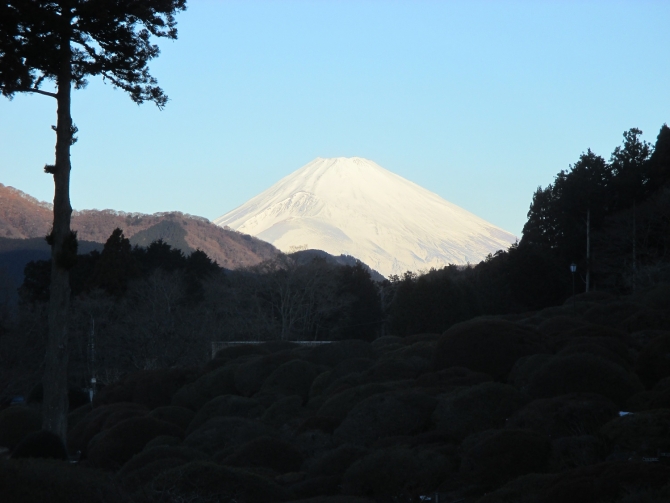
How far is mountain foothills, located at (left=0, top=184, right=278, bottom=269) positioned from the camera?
345 ft

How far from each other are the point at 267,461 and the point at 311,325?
4105 centimetres

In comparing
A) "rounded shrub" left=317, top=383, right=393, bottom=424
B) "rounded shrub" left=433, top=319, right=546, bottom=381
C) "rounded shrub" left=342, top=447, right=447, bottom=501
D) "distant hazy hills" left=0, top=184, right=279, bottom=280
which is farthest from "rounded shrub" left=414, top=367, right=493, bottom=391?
"distant hazy hills" left=0, top=184, right=279, bottom=280

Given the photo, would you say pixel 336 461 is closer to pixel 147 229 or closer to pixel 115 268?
pixel 115 268

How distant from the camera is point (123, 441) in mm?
20125

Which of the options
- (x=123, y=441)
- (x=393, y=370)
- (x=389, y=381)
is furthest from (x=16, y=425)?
(x=389, y=381)

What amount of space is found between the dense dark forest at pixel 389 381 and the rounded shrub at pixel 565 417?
0.04 metres

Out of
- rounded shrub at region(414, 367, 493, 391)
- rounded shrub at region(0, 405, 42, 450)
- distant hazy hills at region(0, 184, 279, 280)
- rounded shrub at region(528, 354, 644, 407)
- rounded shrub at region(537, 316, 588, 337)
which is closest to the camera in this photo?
rounded shrub at region(528, 354, 644, 407)

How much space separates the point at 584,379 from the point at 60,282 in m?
10.4

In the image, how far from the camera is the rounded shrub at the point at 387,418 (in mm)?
A: 16297

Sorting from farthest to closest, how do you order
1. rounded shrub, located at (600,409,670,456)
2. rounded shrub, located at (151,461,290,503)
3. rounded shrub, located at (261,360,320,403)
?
rounded shrub, located at (261,360,320,403)
rounded shrub, located at (600,409,670,456)
rounded shrub, located at (151,461,290,503)

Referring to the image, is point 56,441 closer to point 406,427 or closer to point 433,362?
point 406,427

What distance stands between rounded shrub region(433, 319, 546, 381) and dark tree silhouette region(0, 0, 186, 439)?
33.9 feet

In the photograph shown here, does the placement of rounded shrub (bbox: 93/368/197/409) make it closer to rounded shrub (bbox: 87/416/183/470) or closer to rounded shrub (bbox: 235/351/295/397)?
rounded shrub (bbox: 235/351/295/397)

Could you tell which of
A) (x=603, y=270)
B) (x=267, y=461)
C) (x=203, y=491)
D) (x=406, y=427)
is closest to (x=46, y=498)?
(x=203, y=491)
